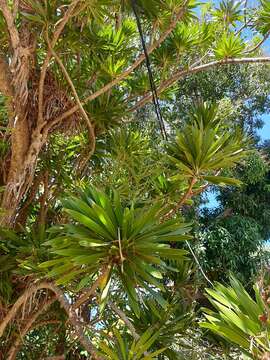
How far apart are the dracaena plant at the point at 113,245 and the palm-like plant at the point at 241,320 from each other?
26cm

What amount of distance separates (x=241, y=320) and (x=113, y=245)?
537 mm

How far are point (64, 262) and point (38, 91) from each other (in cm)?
134

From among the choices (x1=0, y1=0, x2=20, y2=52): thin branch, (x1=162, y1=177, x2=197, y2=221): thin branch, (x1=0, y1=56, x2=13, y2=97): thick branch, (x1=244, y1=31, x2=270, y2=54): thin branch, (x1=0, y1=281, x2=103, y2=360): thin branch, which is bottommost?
(x1=0, y1=281, x2=103, y2=360): thin branch

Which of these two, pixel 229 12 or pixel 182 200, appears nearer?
pixel 182 200

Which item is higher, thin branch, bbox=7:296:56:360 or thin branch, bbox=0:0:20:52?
thin branch, bbox=0:0:20:52

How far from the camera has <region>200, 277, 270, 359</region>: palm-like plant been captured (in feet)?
4.70

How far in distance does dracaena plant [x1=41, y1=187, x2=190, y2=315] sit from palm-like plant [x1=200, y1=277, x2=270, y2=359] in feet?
0.87

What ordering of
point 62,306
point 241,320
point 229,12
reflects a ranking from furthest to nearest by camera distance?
point 229,12 < point 62,306 < point 241,320

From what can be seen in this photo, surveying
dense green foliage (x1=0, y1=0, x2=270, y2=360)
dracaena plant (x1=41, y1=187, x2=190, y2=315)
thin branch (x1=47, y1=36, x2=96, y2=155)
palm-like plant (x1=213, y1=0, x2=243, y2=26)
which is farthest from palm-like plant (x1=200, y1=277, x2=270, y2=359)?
palm-like plant (x1=213, y1=0, x2=243, y2=26)

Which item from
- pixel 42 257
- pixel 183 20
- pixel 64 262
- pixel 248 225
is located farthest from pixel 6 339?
pixel 248 225

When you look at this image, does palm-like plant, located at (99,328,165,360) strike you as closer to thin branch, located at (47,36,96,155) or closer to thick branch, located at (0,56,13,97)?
thin branch, located at (47,36,96,155)

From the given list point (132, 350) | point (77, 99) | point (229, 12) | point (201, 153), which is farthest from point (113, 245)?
point (229, 12)

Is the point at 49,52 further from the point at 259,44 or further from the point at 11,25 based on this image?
the point at 259,44

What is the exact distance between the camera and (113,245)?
1851 mm
